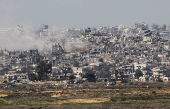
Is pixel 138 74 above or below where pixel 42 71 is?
below

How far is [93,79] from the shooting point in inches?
6058

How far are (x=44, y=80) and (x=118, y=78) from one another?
28413mm

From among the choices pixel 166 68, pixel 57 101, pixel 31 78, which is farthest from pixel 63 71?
pixel 57 101

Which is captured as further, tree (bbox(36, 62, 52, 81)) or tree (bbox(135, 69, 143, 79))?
tree (bbox(135, 69, 143, 79))

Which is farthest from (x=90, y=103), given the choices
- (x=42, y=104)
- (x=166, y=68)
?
(x=166, y=68)

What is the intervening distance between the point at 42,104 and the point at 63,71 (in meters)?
123

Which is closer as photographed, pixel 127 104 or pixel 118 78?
pixel 127 104

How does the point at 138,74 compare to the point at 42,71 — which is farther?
the point at 138,74

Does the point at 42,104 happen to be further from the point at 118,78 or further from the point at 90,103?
the point at 118,78

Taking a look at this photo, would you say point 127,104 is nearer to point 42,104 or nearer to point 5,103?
point 42,104

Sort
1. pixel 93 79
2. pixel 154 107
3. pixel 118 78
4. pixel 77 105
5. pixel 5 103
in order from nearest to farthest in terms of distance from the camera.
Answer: pixel 154 107 → pixel 77 105 → pixel 5 103 → pixel 93 79 → pixel 118 78

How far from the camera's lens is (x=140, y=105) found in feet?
206

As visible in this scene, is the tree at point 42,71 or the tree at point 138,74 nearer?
the tree at point 42,71

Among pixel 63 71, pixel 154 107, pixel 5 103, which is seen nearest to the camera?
pixel 154 107
